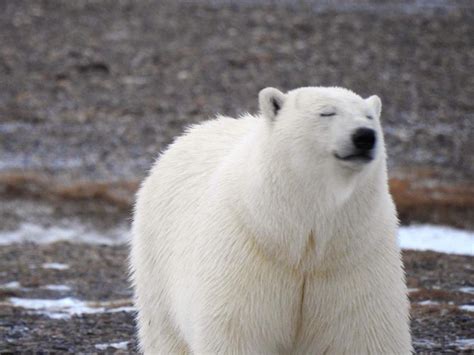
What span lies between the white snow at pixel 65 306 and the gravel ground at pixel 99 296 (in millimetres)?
24

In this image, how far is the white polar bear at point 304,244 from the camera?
190 inches

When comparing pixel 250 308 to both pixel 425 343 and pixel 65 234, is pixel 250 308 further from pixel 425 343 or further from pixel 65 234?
pixel 65 234

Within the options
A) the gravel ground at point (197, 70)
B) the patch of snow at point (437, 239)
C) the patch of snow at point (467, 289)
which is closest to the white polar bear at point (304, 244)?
the patch of snow at point (467, 289)

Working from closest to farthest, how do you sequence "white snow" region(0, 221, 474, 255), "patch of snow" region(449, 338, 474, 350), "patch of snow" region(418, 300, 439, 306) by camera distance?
"patch of snow" region(449, 338, 474, 350) < "patch of snow" region(418, 300, 439, 306) < "white snow" region(0, 221, 474, 255)

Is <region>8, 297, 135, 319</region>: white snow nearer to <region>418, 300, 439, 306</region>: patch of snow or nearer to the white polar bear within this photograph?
<region>418, 300, 439, 306</region>: patch of snow

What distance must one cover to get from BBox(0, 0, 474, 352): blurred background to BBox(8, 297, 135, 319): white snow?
0.07 feet

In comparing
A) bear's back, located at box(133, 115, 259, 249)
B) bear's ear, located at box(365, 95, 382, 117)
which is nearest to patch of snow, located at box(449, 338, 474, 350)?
bear's back, located at box(133, 115, 259, 249)

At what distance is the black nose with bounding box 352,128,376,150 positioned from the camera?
4688mm

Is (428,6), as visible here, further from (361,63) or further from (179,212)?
(179,212)

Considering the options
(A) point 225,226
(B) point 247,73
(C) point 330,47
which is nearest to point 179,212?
(A) point 225,226

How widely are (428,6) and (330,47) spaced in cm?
363

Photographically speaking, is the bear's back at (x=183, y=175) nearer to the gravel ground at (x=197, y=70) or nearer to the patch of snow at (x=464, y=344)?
the patch of snow at (x=464, y=344)

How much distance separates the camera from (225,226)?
17.0ft

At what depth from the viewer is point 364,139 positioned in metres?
4.69
